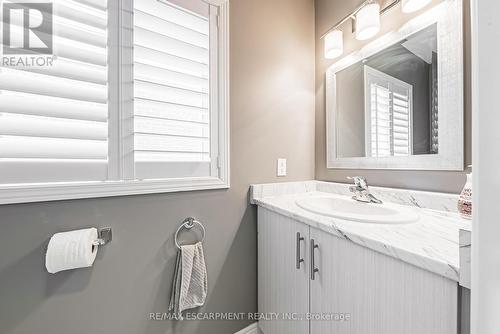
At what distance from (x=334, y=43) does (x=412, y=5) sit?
1.43 ft

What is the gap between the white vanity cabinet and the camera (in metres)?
0.51

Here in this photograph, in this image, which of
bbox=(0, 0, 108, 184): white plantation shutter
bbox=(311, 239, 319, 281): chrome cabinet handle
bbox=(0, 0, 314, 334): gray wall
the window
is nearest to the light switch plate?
bbox=(0, 0, 314, 334): gray wall

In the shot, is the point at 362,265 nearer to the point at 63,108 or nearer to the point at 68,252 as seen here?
the point at 68,252

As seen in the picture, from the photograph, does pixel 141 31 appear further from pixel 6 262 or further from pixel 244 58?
pixel 6 262

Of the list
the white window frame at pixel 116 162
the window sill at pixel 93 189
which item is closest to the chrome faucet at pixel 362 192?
the window sill at pixel 93 189

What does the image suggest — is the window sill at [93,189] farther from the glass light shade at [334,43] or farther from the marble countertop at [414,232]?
the glass light shade at [334,43]

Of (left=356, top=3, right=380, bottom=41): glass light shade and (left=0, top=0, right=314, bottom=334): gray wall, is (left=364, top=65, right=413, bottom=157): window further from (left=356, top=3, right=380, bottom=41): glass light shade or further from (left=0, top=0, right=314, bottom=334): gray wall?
(left=0, top=0, right=314, bottom=334): gray wall

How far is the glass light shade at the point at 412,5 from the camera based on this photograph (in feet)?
3.16

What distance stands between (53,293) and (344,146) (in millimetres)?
1658

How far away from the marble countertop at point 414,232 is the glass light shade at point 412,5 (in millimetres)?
868

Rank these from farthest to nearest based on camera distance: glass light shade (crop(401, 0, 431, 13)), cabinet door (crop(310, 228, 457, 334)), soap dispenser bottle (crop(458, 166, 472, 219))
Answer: glass light shade (crop(401, 0, 431, 13)) → soap dispenser bottle (crop(458, 166, 472, 219)) → cabinet door (crop(310, 228, 457, 334))

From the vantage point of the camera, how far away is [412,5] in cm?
99

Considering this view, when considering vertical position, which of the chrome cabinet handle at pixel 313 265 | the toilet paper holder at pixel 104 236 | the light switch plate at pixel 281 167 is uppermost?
the light switch plate at pixel 281 167

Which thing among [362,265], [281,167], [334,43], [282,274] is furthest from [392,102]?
[282,274]
